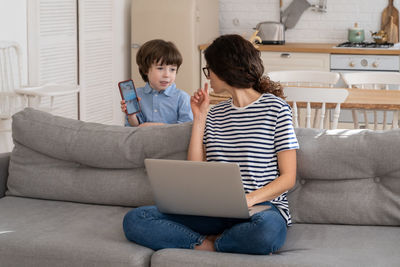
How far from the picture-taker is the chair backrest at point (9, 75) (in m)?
4.17

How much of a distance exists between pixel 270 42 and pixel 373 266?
4.22 metres

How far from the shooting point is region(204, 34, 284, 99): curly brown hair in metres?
2.32

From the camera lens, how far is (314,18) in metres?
6.26

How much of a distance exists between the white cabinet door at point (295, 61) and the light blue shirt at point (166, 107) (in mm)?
2823

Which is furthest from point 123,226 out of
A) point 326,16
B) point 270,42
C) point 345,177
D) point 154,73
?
point 326,16

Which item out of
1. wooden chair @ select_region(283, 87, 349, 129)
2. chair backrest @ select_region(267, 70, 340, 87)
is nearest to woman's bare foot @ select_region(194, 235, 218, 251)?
wooden chair @ select_region(283, 87, 349, 129)

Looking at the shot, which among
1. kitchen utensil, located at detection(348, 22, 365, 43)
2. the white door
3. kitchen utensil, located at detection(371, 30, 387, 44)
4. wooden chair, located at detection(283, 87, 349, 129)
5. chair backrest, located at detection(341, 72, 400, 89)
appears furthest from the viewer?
kitchen utensil, located at detection(348, 22, 365, 43)

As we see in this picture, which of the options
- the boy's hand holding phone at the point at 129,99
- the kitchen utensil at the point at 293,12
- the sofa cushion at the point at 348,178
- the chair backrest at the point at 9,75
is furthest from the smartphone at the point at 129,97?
the kitchen utensil at the point at 293,12

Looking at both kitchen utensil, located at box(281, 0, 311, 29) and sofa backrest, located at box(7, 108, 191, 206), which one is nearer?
sofa backrest, located at box(7, 108, 191, 206)

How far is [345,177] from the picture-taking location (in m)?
2.36

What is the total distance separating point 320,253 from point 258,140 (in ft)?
1.52

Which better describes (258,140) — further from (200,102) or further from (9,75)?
(9,75)

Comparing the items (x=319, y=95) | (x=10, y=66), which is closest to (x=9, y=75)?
(x=10, y=66)

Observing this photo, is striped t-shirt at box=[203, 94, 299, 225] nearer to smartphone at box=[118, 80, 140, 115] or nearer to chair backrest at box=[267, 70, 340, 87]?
smartphone at box=[118, 80, 140, 115]
